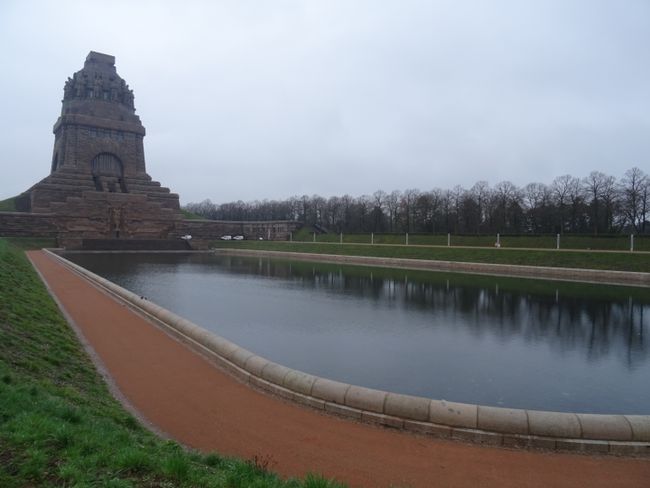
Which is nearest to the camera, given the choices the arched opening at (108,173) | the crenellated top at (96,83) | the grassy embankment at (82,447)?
the grassy embankment at (82,447)

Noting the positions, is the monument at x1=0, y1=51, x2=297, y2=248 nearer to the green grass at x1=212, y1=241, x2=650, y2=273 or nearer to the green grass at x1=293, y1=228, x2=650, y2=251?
the green grass at x1=293, y1=228, x2=650, y2=251

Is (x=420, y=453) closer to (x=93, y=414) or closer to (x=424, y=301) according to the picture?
(x=93, y=414)

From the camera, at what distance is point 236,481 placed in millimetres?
3467

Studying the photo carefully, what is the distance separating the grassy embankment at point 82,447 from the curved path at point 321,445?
19.9 inches

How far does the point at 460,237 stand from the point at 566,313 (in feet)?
86.5

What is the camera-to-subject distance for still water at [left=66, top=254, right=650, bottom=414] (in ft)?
25.7

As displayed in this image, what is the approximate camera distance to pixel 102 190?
5244 cm

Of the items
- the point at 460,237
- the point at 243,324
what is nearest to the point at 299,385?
the point at 243,324

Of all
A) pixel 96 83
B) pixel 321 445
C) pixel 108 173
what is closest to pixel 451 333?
pixel 321 445

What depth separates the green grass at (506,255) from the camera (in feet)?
79.5

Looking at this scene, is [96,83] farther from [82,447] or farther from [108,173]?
[82,447]

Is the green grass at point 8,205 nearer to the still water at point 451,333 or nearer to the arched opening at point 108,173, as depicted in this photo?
the arched opening at point 108,173

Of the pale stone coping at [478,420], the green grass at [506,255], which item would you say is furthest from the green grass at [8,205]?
the pale stone coping at [478,420]

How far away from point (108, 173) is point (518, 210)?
4796 cm
